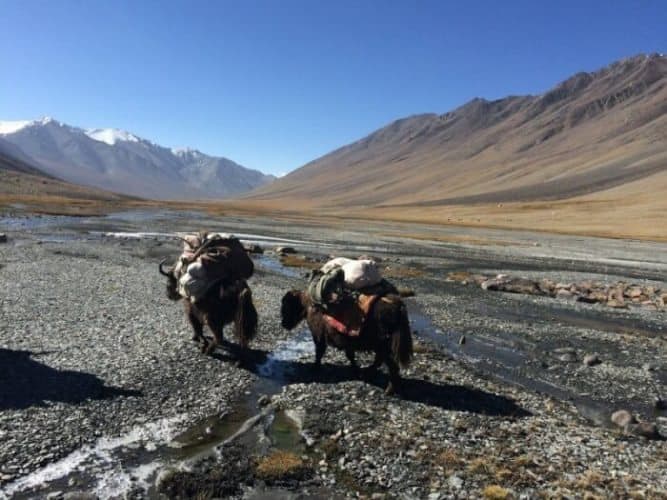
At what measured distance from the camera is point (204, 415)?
7.20 metres

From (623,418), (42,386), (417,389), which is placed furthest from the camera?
(417,389)

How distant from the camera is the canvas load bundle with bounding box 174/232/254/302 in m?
9.59

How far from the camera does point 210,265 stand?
31.5 feet

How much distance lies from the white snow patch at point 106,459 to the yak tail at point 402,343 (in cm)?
338

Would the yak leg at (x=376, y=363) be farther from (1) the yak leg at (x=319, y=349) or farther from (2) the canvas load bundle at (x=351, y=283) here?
(2) the canvas load bundle at (x=351, y=283)

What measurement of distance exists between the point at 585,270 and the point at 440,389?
23702 millimetres

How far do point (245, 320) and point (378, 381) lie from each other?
272 cm

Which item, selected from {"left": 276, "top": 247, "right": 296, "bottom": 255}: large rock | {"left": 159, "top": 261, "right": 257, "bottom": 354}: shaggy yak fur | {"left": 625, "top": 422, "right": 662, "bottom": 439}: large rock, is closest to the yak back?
{"left": 159, "top": 261, "right": 257, "bottom": 354}: shaggy yak fur

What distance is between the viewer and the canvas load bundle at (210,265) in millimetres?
9594

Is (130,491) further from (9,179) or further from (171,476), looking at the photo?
(9,179)

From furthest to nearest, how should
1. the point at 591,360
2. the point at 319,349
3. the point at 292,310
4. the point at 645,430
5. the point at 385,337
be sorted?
the point at 591,360 → the point at 292,310 → the point at 319,349 → the point at 385,337 → the point at 645,430

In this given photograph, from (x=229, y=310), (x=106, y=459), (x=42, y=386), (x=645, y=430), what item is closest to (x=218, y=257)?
(x=229, y=310)

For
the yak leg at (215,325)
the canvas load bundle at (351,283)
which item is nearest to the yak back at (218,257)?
the yak leg at (215,325)

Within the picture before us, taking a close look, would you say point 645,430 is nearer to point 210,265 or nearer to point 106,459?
point 106,459
